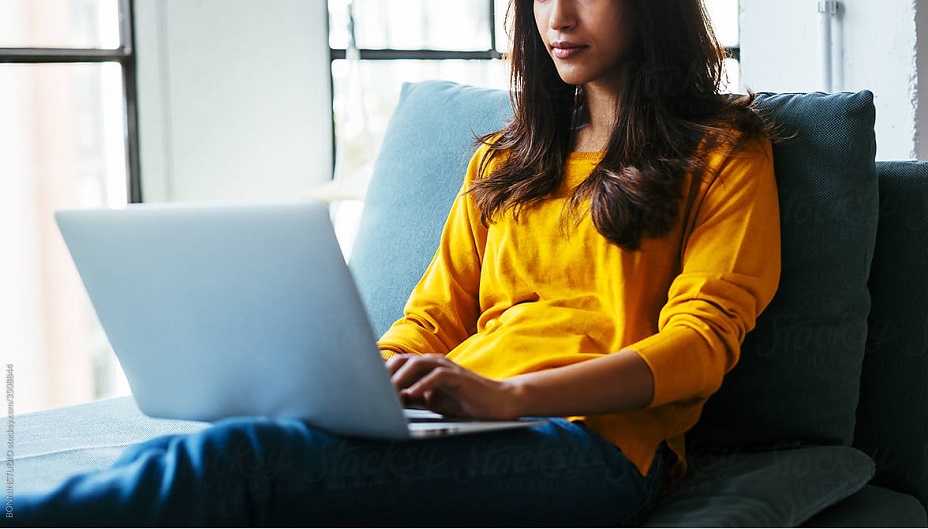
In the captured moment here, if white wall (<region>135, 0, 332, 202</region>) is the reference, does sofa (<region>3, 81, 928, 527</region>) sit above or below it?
below

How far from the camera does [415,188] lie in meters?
1.67

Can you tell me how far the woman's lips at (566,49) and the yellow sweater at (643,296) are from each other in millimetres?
129

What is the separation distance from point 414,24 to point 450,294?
1.78 meters

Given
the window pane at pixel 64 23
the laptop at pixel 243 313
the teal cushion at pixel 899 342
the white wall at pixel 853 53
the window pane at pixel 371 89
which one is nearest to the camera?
the laptop at pixel 243 313

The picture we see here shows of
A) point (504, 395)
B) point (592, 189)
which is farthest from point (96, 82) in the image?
point (504, 395)

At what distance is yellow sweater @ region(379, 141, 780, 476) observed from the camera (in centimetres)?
112

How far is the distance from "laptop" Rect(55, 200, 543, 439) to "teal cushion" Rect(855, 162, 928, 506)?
57cm

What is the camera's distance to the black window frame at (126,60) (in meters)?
2.53

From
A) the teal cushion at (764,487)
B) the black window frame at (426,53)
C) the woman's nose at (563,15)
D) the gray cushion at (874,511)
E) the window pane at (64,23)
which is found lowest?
the gray cushion at (874,511)

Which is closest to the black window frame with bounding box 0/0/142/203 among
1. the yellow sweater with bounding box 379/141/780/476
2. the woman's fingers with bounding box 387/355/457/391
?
the yellow sweater with bounding box 379/141/780/476

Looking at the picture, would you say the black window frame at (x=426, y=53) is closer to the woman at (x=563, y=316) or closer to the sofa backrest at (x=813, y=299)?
the woman at (x=563, y=316)

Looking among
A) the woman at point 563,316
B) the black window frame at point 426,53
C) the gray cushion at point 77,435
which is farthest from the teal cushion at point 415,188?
the black window frame at point 426,53

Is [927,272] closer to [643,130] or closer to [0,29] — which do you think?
[643,130]

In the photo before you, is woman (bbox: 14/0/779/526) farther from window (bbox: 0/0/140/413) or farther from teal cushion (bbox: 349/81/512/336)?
window (bbox: 0/0/140/413)
